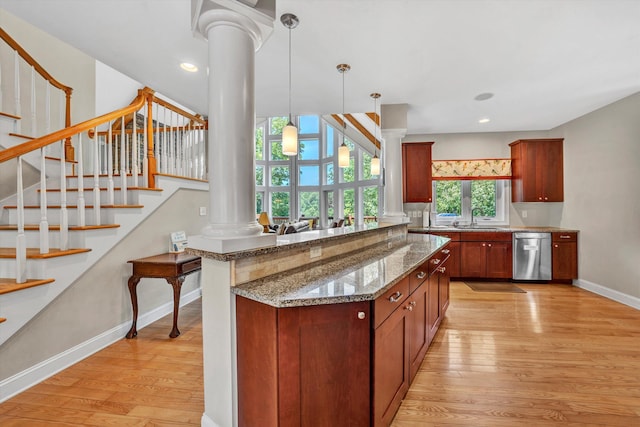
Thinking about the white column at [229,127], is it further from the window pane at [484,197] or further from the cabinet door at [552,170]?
the cabinet door at [552,170]

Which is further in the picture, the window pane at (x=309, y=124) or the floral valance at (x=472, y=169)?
the window pane at (x=309, y=124)

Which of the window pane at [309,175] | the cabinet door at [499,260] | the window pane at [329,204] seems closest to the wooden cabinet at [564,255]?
the cabinet door at [499,260]

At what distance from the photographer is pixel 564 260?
486cm

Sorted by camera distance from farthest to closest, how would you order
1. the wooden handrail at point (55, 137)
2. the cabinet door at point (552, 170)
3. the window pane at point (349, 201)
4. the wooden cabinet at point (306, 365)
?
the window pane at point (349, 201)
the cabinet door at point (552, 170)
the wooden handrail at point (55, 137)
the wooden cabinet at point (306, 365)

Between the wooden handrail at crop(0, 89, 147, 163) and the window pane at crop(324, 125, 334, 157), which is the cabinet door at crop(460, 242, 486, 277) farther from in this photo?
the window pane at crop(324, 125, 334, 157)

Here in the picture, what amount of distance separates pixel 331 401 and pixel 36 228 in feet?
8.89

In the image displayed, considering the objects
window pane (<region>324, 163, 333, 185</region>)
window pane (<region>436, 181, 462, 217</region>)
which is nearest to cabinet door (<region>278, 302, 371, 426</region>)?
window pane (<region>436, 181, 462, 217</region>)

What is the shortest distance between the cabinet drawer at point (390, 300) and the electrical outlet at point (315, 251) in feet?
2.10

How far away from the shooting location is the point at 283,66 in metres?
3.06

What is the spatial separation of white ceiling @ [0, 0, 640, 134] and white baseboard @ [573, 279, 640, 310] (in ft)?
8.65

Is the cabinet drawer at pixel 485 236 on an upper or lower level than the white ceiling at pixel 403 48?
lower

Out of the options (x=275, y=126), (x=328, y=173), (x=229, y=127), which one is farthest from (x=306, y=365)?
(x=275, y=126)

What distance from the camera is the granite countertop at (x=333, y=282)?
135cm

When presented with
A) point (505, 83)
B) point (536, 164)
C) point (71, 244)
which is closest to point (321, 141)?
point (536, 164)
